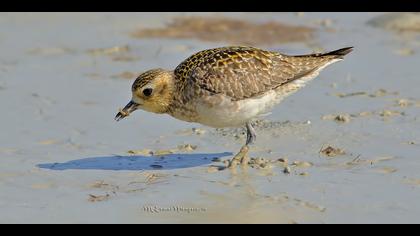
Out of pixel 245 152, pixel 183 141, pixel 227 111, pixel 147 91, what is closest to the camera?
pixel 227 111

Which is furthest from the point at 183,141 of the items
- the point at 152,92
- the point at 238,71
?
the point at 238,71

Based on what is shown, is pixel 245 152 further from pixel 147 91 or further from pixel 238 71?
pixel 147 91

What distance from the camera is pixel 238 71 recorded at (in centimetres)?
1145

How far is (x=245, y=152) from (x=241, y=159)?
0.12 meters

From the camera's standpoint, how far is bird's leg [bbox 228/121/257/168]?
36.7ft

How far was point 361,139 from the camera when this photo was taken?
39.5 ft

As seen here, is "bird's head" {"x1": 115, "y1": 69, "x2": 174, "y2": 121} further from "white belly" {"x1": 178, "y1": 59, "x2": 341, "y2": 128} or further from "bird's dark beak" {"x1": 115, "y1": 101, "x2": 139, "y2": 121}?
"white belly" {"x1": 178, "y1": 59, "x2": 341, "y2": 128}

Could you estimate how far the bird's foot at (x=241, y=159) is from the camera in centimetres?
1115

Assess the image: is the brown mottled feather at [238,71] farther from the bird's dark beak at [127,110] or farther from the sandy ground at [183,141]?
the sandy ground at [183,141]

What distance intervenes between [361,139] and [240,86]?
6.27 ft

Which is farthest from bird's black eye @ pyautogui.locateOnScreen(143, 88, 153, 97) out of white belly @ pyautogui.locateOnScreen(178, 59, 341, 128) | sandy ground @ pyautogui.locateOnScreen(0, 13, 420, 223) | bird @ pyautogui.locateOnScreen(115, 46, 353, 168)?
sandy ground @ pyautogui.locateOnScreen(0, 13, 420, 223)

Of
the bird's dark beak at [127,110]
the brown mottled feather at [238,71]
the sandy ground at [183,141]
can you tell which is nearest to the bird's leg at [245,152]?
the sandy ground at [183,141]

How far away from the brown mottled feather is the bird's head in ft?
0.61
